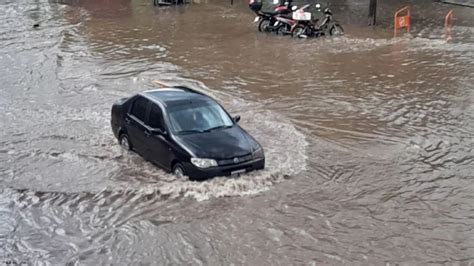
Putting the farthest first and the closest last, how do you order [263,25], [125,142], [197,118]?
[263,25] < [125,142] < [197,118]

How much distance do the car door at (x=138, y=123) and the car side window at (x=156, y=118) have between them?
17cm

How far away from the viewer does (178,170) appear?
36.6 ft

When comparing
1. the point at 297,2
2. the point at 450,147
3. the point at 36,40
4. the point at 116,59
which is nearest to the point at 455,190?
the point at 450,147

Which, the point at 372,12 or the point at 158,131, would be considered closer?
the point at 158,131

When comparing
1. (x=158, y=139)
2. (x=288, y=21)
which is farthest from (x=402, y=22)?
(x=158, y=139)

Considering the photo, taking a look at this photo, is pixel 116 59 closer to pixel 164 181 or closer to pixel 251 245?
pixel 164 181

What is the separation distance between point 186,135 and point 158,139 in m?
0.59

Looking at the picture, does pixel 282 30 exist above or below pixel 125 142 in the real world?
above

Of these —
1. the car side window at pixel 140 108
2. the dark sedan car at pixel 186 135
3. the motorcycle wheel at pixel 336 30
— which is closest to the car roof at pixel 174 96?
the dark sedan car at pixel 186 135

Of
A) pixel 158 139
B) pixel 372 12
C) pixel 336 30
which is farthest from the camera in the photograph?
pixel 372 12

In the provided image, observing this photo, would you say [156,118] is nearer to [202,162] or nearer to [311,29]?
[202,162]

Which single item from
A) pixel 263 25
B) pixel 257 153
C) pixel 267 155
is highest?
pixel 263 25

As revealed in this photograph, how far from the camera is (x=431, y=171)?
12.0 metres

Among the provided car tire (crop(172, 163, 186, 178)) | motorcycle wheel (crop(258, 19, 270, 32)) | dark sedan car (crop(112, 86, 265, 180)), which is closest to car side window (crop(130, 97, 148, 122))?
dark sedan car (crop(112, 86, 265, 180))
